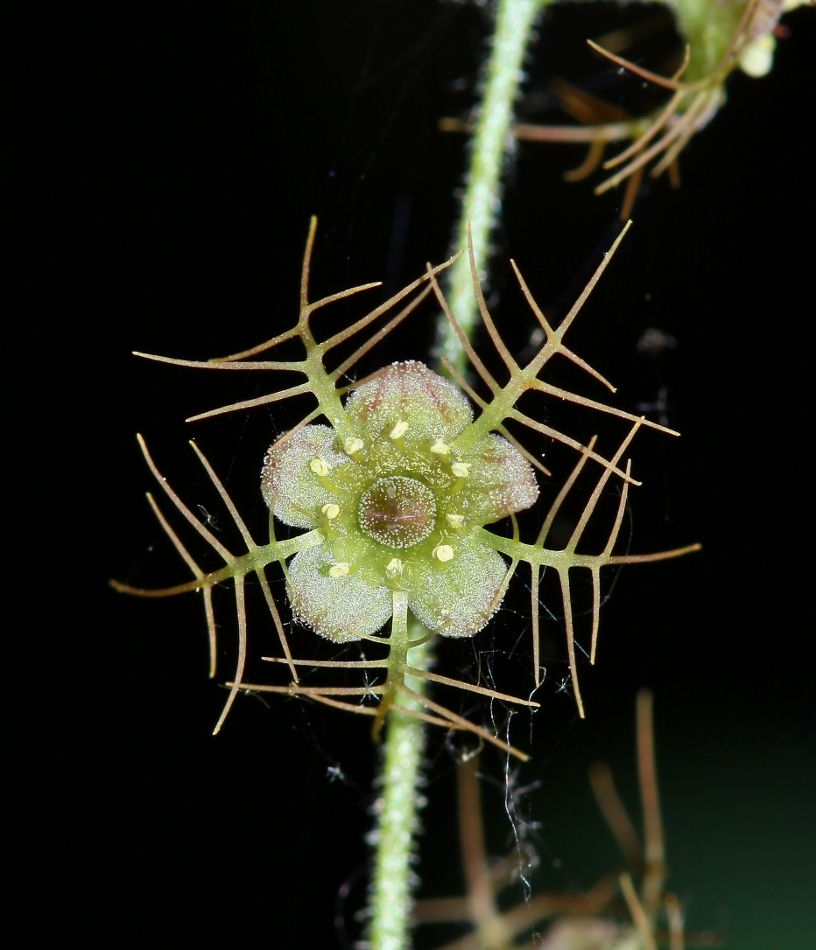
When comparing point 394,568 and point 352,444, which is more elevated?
point 352,444

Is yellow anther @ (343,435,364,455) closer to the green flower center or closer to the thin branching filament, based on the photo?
the green flower center

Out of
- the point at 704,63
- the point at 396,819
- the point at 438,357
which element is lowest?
the point at 396,819

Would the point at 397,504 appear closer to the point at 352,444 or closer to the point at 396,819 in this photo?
the point at 352,444

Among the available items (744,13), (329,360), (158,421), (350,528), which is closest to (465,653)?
(350,528)

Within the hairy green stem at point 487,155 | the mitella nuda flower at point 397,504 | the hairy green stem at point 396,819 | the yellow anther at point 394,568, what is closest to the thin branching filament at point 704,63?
the hairy green stem at point 487,155

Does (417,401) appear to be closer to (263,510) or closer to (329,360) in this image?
(263,510)

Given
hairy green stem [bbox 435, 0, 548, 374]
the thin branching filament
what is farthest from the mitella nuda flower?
the thin branching filament

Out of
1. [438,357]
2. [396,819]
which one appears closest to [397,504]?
[438,357]
